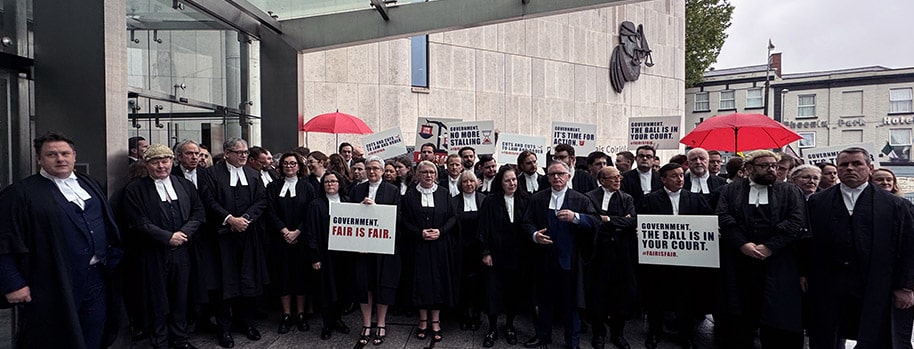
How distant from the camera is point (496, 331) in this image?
554cm

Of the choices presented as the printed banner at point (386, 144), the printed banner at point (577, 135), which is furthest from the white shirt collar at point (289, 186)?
the printed banner at point (577, 135)

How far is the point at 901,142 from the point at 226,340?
147 feet

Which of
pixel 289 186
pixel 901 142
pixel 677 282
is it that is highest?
pixel 901 142

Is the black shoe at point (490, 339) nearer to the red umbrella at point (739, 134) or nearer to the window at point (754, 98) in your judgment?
the red umbrella at point (739, 134)

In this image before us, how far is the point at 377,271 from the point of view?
17.6 feet

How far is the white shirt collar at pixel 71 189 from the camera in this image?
3.94 meters

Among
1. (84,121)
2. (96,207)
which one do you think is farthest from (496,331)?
(84,121)

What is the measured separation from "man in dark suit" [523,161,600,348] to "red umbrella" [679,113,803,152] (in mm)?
3803

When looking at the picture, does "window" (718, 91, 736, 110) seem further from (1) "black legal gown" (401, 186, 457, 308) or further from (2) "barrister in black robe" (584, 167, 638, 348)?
(1) "black legal gown" (401, 186, 457, 308)

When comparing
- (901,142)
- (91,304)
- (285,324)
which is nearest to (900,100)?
(901,142)

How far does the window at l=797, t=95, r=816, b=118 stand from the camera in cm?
3725

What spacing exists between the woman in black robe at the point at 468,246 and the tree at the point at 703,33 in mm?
30143

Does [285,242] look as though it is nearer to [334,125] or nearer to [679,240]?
[679,240]

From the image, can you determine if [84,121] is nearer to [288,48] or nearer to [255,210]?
[255,210]
